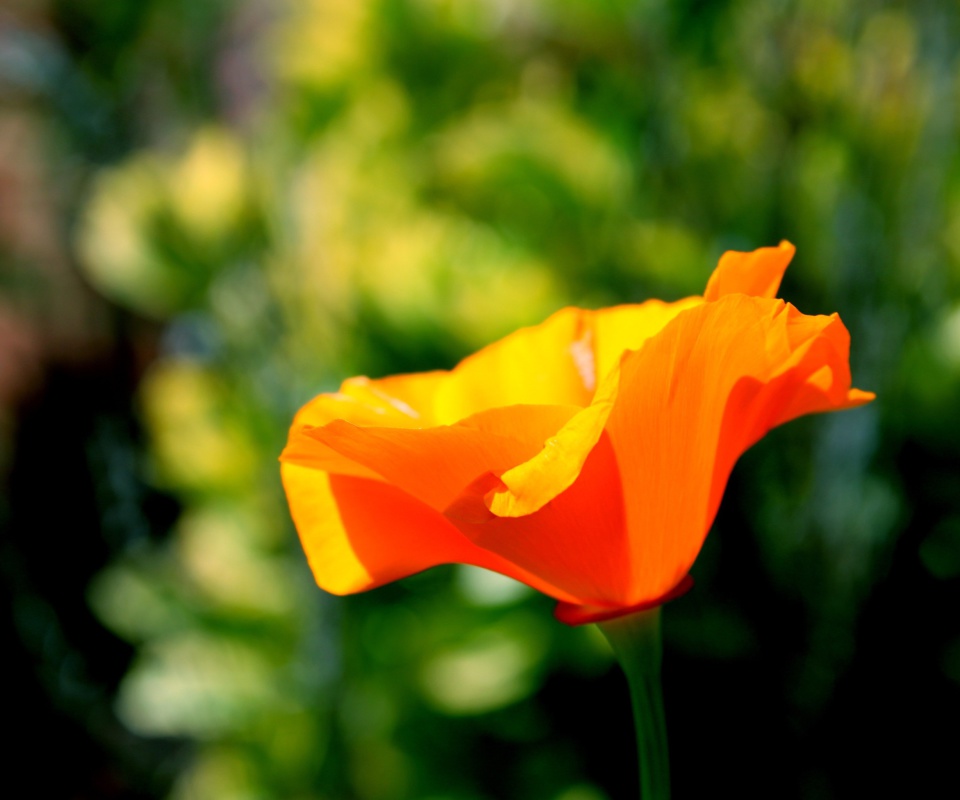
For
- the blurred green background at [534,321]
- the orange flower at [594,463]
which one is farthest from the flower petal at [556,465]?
the blurred green background at [534,321]

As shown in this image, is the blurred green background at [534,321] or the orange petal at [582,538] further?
the blurred green background at [534,321]

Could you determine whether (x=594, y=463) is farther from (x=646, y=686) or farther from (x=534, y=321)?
(x=534, y=321)

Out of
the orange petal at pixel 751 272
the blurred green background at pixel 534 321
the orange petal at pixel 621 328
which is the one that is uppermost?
the orange petal at pixel 751 272

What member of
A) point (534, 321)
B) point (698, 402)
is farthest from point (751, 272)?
point (534, 321)

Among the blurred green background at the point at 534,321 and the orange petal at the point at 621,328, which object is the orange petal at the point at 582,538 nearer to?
the orange petal at the point at 621,328

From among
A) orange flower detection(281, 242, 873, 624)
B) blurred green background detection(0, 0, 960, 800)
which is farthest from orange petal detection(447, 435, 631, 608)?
blurred green background detection(0, 0, 960, 800)

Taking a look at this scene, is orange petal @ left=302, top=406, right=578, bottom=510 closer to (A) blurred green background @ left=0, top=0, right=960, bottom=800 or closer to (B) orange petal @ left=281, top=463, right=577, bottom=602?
(B) orange petal @ left=281, top=463, right=577, bottom=602
